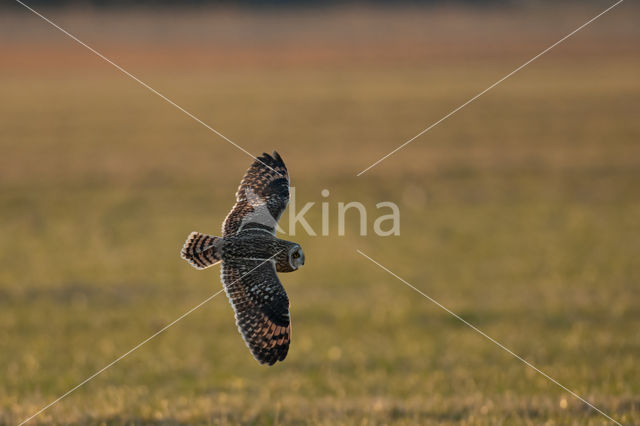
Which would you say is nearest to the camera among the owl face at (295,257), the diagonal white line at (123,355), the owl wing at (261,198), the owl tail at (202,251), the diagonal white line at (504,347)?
the owl face at (295,257)

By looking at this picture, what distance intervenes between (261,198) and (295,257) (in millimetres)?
1255

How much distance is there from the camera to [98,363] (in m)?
11.9

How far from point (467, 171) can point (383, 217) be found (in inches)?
335

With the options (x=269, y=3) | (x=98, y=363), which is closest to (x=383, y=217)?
(x=98, y=363)

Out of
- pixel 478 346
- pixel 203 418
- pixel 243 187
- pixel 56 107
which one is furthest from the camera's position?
pixel 56 107

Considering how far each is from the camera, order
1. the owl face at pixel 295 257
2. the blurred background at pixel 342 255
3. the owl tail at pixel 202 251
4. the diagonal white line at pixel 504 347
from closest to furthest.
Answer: the owl face at pixel 295 257 → the owl tail at pixel 202 251 → the diagonal white line at pixel 504 347 → the blurred background at pixel 342 255

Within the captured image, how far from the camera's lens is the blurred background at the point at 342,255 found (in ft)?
32.9

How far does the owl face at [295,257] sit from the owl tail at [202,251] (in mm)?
679

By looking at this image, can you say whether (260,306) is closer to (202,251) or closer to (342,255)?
(202,251)

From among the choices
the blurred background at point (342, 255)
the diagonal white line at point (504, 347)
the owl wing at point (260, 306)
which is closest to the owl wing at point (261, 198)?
the owl wing at point (260, 306)

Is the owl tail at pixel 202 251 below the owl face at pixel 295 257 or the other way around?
below

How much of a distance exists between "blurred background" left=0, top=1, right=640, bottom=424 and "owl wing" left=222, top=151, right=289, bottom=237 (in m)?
2.21

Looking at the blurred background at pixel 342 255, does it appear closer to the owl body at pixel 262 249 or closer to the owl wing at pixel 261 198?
the owl wing at pixel 261 198

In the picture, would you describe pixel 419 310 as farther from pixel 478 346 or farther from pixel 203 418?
pixel 203 418
